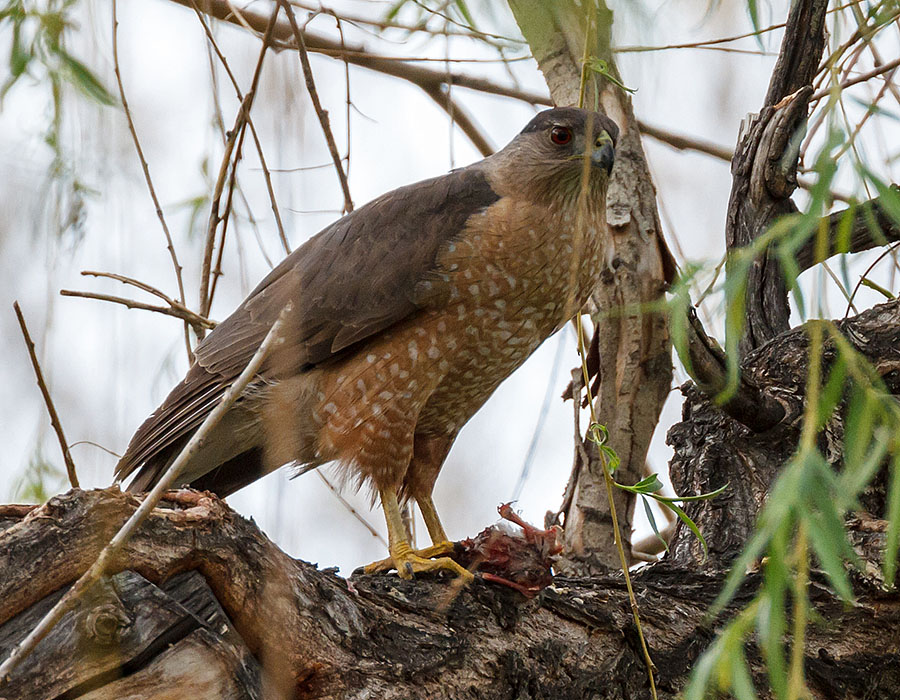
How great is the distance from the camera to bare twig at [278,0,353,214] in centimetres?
268

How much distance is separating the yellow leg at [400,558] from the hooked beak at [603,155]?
1.42m

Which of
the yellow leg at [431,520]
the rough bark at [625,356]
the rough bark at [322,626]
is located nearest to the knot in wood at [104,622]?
the rough bark at [322,626]

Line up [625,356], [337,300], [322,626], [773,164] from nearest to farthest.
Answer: [322,626], [773,164], [337,300], [625,356]

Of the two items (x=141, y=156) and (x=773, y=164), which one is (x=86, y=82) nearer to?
(x=141, y=156)

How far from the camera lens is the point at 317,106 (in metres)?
2.90

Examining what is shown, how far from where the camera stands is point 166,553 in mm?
2150

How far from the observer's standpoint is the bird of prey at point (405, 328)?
348cm

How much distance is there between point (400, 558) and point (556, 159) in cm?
167

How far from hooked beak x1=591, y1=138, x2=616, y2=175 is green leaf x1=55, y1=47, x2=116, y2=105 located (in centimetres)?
235

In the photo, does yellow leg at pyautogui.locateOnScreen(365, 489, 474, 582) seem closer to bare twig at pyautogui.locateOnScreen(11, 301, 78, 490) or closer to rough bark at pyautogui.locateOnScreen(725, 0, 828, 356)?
bare twig at pyautogui.locateOnScreen(11, 301, 78, 490)

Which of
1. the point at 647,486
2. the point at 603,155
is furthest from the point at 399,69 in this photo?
the point at 647,486

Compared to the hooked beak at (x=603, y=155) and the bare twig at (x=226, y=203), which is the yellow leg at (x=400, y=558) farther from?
the hooked beak at (x=603, y=155)

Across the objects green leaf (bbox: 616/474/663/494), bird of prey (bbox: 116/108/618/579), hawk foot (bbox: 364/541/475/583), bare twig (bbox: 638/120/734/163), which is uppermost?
bare twig (bbox: 638/120/734/163)

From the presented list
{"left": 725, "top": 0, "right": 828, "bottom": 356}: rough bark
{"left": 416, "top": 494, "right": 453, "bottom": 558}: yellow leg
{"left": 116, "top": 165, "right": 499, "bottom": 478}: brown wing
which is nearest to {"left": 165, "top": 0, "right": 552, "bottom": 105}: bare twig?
{"left": 116, "top": 165, "right": 499, "bottom": 478}: brown wing
